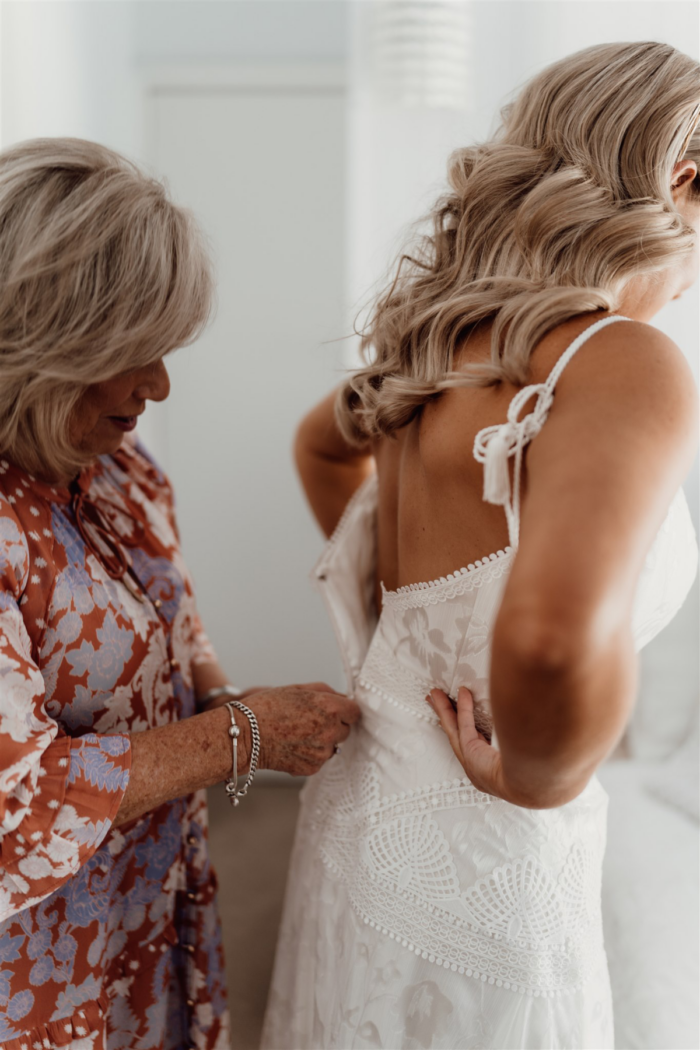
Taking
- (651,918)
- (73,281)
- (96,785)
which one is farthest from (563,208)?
(651,918)

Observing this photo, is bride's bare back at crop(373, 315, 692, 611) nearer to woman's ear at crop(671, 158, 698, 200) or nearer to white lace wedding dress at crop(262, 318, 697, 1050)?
white lace wedding dress at crop(262, 318, 697, 1050)

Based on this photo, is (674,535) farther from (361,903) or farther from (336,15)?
(336,15)

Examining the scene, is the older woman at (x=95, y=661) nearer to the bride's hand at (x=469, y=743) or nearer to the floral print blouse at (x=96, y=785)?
the floral print blouse at (x=96, y=785)

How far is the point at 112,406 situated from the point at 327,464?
1.26 ft

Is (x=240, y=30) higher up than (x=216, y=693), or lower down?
higher up

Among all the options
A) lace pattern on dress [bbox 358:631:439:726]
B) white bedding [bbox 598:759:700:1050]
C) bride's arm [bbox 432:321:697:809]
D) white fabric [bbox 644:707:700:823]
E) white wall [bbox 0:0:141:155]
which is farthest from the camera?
white wall [bbox 0:0:141:155]

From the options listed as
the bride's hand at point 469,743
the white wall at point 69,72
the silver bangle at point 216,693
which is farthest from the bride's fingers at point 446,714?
the white wall at point 69,72

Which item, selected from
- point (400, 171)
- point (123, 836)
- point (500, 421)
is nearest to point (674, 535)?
point (500, 421)

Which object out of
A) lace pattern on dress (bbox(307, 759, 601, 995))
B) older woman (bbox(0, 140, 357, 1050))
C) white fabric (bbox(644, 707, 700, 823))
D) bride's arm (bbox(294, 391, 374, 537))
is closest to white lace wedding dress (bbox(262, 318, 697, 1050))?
lace pattern on dress (bbox(307, 759, 601, 995))

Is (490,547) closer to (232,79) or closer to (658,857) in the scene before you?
(658,857)

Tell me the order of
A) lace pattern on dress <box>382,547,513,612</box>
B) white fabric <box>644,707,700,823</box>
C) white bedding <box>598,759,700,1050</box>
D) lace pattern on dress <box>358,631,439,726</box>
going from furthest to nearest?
white fabric <box>644,707,700,823</box>
white bedding <box>598,759,700,1050</box>
lace pattern on dress <box>358,631,439,726</box>
lace pattern on dress <box>382,547,513,612</box>

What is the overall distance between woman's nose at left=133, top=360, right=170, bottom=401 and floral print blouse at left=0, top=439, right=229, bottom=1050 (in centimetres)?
14

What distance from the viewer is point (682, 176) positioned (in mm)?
747

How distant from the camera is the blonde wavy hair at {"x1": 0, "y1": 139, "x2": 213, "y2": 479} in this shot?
773 millimetres
